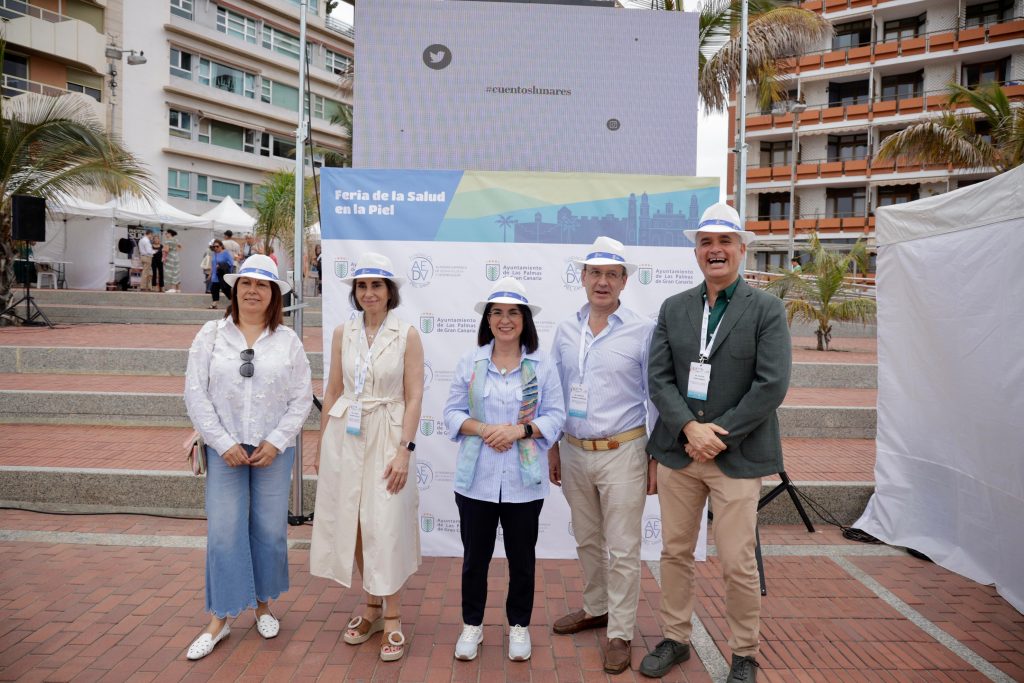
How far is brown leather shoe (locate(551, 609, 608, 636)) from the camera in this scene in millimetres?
3938

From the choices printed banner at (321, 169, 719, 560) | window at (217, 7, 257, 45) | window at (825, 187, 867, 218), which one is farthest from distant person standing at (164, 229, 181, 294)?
window at (825, 187, 867, 218)

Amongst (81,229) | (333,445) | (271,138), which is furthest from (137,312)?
(271,138)

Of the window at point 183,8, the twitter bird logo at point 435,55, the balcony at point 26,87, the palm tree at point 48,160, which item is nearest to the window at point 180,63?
the window at point 183,8

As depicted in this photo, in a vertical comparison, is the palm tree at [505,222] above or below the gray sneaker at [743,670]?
above

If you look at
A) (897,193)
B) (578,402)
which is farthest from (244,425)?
(897,193)

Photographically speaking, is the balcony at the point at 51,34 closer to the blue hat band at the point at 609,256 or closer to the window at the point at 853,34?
the blue hat band at the point at 609,256

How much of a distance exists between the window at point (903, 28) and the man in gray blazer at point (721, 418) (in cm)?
4663

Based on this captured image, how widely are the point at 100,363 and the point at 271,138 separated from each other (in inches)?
1408

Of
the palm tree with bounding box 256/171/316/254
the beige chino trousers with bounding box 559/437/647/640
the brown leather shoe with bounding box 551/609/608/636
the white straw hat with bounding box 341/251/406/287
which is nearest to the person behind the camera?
the beige chino trousers with bounding box 559/437/647/640

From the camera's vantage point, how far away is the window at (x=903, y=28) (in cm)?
4025

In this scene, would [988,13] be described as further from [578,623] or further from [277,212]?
[578,623]

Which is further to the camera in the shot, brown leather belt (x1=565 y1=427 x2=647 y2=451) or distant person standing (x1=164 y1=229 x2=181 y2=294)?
distant person standing (x1=164 y1=229 x2=181 y2=294)

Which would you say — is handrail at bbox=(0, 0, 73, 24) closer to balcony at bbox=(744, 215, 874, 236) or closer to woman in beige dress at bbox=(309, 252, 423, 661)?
woman in beige dress at bbox=(309, 252, 423, 661)

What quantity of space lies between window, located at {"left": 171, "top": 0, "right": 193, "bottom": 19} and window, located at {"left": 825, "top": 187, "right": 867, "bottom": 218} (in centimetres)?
3872
